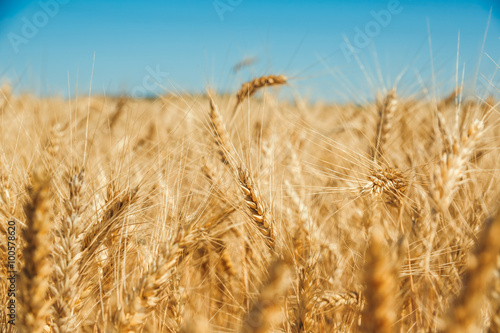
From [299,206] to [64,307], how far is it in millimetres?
989

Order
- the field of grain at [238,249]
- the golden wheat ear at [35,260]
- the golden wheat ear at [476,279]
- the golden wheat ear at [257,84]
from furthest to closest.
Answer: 1. the golden wheat ear at [257,84]
2. the golden wheat ear at [35,260]
3. the field of grain at [238,249]
4. the golden wheat ear at [476,279]

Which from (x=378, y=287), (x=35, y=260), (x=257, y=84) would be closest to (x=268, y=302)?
(x=378, y=287)

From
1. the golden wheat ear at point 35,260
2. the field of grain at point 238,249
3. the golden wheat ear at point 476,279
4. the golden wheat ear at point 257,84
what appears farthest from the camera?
the golden wheat ear at point 257,84

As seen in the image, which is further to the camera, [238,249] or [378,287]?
[238,249]

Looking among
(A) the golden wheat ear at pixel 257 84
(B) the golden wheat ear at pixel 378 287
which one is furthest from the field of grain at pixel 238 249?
(A) the golden wheat ear at pixel 257 84

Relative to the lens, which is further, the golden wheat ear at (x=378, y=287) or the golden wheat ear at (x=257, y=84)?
A: the golden wheat ear at (x=257, y=84)

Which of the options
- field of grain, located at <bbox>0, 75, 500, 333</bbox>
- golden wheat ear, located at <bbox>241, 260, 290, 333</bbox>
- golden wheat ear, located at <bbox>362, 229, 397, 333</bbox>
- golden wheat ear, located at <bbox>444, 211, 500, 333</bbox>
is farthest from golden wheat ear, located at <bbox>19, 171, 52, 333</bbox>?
golden wheat ear, located at <bbox>444, 211, 500, 333</bbox>

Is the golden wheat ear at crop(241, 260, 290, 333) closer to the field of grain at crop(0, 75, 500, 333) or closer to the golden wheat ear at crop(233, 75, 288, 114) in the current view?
the field of grain at crop(0, 75, 500, 333)

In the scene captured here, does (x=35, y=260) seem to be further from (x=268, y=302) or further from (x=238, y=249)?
(x=238, y=249)

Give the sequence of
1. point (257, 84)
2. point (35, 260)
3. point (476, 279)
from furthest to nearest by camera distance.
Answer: point (257, 84)
point (35, 260)
point (476, 279)

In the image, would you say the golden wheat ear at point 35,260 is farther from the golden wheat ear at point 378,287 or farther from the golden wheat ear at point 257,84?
the golden wheat ear at point 257,84

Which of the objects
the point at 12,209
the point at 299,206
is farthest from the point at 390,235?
the point at 12,209

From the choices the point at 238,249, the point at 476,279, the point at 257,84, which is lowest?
the point at 238,249

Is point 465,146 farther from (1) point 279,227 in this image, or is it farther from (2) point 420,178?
(1) point 279,227
